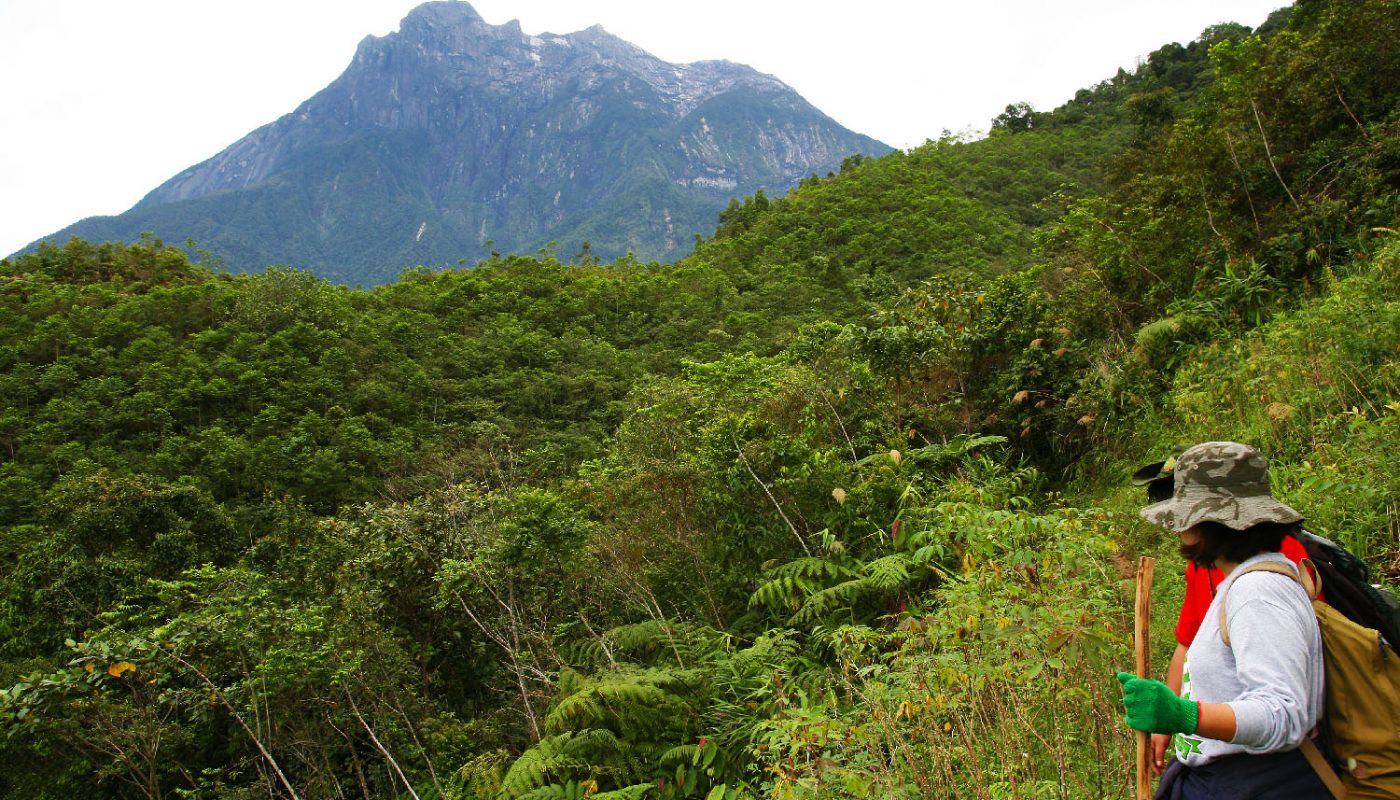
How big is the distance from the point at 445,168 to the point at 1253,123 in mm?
178707

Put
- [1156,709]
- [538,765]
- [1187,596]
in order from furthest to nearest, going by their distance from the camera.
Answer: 1. [538,765]
2. [1187,596]
3. [1156,709]

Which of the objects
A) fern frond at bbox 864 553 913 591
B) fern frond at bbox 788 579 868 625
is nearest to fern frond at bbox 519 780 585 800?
fern frond at bbox 788 579 868 625

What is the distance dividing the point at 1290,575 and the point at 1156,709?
0.41 metres

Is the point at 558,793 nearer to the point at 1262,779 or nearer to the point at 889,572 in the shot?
the point at 889,572

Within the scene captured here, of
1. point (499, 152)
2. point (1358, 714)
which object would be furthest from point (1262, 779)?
point (499, 152)

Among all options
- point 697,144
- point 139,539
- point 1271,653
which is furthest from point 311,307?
point 697,144

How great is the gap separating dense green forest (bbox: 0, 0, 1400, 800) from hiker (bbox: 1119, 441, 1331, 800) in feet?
1.64

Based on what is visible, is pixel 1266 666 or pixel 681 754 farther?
pixel 681 754

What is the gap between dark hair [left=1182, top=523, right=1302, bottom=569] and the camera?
4.91ft

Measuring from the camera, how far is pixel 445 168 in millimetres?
165625

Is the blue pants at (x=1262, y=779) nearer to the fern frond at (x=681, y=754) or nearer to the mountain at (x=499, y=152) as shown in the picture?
the fern frond at (x=681, y=754)

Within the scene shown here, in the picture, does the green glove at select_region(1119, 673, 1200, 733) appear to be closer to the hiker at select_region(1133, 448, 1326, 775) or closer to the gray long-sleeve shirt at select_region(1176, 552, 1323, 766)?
the gray long-sleeve shirt at select_region(1176, 552, 1323, 766)

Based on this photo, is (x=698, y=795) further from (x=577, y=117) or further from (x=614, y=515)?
(x=577, y=117)

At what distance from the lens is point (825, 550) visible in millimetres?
5145
